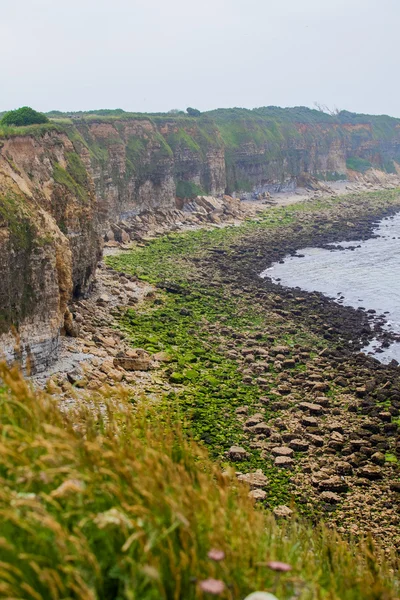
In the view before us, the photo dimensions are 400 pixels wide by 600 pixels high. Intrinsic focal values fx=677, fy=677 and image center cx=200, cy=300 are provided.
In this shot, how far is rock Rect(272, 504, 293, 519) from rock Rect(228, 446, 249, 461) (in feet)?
9.68

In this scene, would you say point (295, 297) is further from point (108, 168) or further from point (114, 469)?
point (114, 469)

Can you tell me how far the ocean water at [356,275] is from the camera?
151 ft

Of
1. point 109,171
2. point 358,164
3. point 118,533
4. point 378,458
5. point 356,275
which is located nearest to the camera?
point 118,533

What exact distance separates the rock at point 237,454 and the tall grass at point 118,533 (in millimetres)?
13763

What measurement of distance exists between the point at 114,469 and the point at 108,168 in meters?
57.7

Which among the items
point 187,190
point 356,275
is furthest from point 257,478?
point 187,190

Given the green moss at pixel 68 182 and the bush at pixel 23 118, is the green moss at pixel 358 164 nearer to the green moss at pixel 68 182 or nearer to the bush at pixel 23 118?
the bush at pixel 23 118

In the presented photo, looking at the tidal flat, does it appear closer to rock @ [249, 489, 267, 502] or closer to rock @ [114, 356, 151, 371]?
rock @ [249, 489, 267, 502]

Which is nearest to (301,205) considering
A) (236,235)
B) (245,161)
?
(245,161)

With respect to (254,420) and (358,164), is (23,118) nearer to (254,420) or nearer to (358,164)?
(254,420)

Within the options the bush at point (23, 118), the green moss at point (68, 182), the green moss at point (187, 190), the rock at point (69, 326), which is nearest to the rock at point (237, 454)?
the rock at point (69, 326)

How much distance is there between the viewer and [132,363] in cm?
2812

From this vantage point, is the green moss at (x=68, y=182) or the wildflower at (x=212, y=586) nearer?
the wildflower at (x=212, y=586)

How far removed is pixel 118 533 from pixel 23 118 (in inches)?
1311
